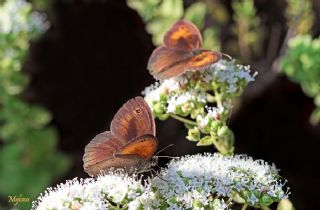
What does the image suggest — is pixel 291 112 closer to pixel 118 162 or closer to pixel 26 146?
pixel 26 146

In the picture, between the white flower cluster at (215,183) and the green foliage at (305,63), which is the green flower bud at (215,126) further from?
the green foliage at (305,63)

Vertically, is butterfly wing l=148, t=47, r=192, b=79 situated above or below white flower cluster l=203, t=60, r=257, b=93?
above

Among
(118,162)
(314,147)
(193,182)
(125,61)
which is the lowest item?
(193,182)

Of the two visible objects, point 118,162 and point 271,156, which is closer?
point 118,162

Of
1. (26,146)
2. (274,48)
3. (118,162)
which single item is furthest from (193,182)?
(274,48)

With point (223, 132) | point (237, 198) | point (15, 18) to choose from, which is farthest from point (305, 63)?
point (15, 18)

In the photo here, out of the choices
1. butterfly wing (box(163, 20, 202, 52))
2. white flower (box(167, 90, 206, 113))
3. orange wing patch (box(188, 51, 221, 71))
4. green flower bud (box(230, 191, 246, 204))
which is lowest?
green flower bud (box(230, 191, 246, 204))

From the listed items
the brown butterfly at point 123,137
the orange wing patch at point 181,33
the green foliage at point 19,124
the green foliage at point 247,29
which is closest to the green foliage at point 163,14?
the green foliage at point 247,29

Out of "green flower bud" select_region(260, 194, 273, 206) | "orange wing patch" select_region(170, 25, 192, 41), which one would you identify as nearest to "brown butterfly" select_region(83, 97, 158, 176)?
"green flower bud" select_region(260, 194, 273, 206)

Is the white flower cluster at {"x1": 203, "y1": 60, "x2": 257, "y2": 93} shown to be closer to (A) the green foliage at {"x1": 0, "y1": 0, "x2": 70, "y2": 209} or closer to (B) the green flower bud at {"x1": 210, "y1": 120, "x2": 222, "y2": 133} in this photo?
(B) the green flower bud at {"x1": 210, "y1": 120, "x2": 222, "y2": 133}
